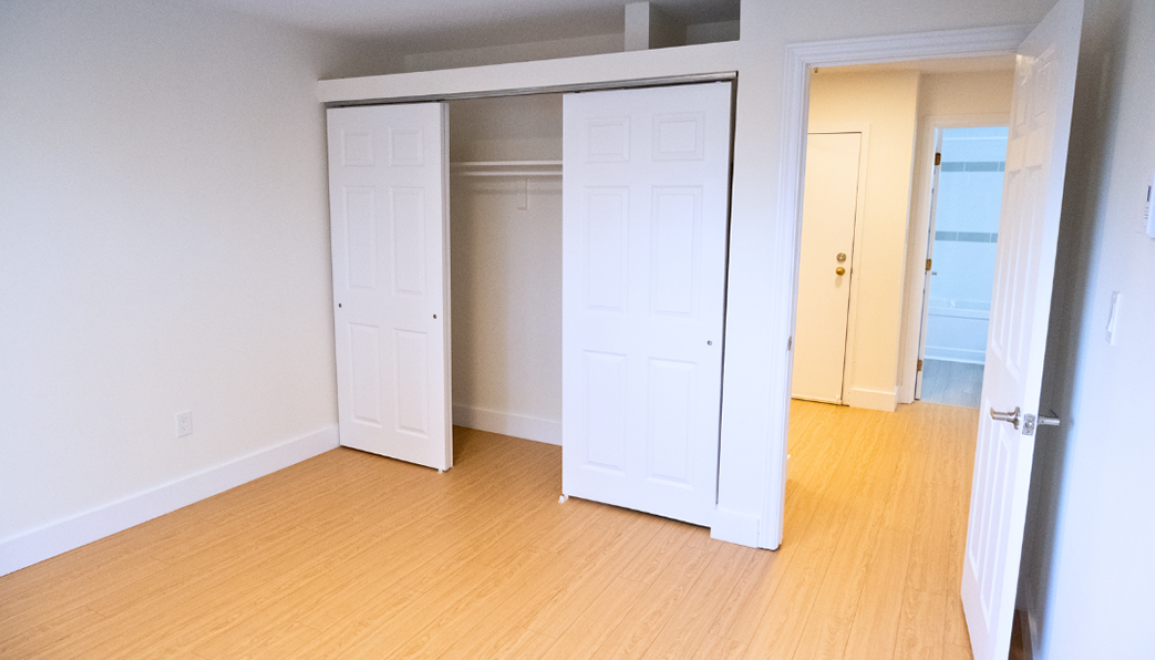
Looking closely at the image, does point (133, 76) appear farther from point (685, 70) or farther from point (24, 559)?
point (685, 70)

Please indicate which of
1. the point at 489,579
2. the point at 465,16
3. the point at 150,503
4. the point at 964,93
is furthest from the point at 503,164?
the point at 964,93

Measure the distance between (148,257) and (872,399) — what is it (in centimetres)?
464

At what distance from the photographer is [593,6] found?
3445 mm

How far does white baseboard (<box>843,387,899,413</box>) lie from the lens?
17.2 feet

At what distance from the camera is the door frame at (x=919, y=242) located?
5070 mm

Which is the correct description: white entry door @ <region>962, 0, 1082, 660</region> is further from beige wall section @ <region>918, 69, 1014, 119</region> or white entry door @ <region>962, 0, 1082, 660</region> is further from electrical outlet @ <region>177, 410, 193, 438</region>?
electrical outlet @ <region>177, 410, 193, 438</region>

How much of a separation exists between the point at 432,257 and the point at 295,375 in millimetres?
1073

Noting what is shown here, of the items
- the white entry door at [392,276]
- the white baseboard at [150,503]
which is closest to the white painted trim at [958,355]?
the white entry door at [392,276]

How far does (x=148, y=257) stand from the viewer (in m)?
3.30

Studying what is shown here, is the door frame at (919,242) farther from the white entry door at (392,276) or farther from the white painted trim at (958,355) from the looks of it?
the white entry door at (392,276)

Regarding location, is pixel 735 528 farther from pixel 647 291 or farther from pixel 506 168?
pixel 506 168

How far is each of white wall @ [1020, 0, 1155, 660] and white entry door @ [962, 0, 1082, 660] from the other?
14 centimetres

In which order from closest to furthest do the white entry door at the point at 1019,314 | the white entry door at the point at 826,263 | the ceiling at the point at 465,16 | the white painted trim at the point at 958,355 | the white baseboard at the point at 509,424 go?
the white entry door at the point at 1019,314
the ceiling at the point at 465,16
the white baseboard at the point at 509,424
the white entry door at the point at 826,263
the white painted trim at the point at 958,355

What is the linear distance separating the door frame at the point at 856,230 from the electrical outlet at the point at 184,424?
163 inches
